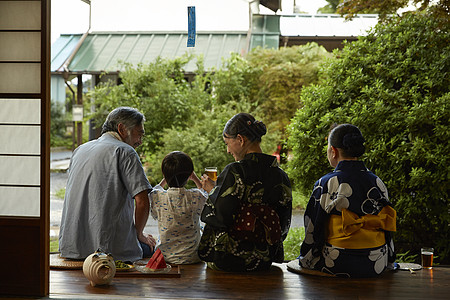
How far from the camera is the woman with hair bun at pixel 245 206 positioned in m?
3.50

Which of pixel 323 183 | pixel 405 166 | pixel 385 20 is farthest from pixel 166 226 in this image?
pixel 385 20

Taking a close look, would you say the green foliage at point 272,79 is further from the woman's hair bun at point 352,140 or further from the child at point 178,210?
the woman's hair bun at point 352,140

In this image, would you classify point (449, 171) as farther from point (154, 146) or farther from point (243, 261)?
point (154, 146)

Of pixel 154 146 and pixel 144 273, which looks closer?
pixel 144 273

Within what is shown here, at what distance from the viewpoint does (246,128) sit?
3.55 m

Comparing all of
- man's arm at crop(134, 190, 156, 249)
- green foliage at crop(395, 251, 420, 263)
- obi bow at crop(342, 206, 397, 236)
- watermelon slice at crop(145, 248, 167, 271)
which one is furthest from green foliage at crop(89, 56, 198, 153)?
obi bow at crop(342, 206, 397, 236)

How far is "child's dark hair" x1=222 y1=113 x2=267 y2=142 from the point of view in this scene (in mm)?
3551

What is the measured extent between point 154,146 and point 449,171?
7003 millimetres

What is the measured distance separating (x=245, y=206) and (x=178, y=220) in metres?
0.57

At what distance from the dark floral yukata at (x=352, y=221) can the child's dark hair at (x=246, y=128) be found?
55cm

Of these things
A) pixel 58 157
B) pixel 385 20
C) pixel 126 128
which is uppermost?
pixel 385 20

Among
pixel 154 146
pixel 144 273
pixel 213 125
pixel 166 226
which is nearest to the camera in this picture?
pixel 144 273

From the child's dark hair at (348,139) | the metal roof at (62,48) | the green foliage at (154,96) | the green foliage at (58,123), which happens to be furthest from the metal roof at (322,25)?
the green foliage at (58,123)

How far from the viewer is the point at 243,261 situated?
3.62 m
